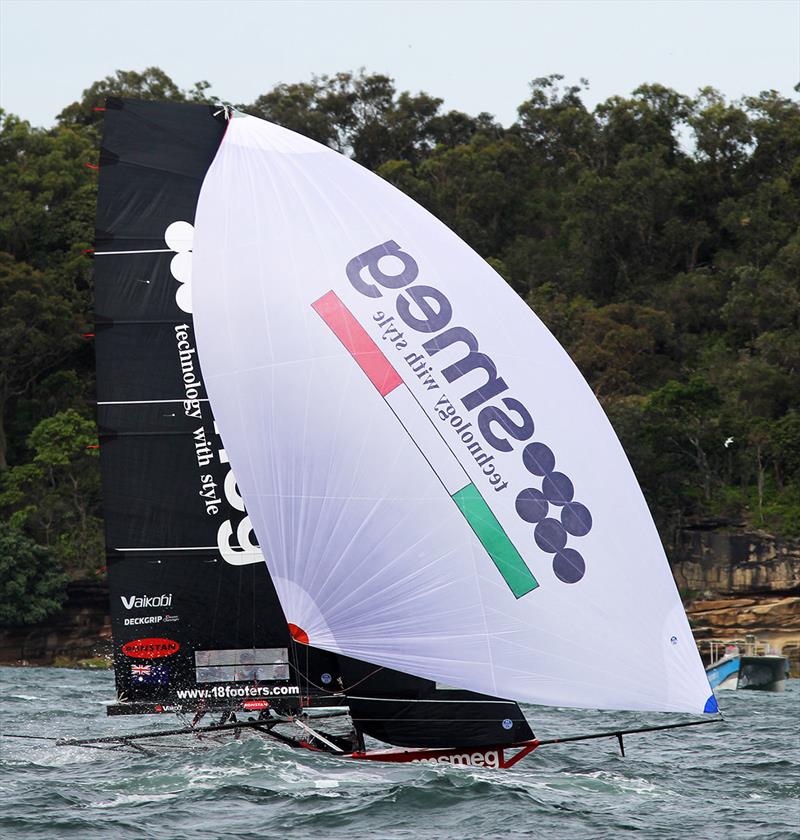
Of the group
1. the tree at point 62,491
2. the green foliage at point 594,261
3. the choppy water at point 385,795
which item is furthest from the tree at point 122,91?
the choppy water at point 385,795

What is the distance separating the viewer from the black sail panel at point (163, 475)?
13.9m

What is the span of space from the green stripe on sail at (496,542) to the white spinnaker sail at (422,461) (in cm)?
1

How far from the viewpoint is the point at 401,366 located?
1212 centimetres

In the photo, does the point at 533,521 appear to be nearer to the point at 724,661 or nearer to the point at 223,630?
the point at 223,630

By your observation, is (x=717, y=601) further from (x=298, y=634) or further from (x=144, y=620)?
(x=298, y=634)

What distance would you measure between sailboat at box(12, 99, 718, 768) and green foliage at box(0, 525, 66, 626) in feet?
87.3

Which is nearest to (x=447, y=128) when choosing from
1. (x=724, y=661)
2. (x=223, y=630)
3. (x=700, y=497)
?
(x=700, y=497)

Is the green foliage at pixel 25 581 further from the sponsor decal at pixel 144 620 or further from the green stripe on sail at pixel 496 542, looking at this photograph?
the green stripe on sail at pixel 496 542

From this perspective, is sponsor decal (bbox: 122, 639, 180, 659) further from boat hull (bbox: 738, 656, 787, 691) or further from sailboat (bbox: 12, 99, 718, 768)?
boat hull (bbox: 738, 656, 787, 691)

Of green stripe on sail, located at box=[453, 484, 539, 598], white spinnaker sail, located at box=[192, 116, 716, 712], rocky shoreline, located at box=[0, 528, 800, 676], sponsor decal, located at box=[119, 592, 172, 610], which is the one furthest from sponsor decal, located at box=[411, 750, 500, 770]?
rocky shoreline, located at box=[0, 528, 800, 676]

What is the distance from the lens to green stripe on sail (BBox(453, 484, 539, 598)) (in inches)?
459

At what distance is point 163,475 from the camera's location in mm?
13938

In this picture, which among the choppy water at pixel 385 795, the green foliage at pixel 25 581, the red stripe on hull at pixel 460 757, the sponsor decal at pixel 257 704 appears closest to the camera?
the choppy water at pixel 385 795

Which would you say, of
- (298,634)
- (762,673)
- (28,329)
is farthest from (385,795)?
(28,329)
